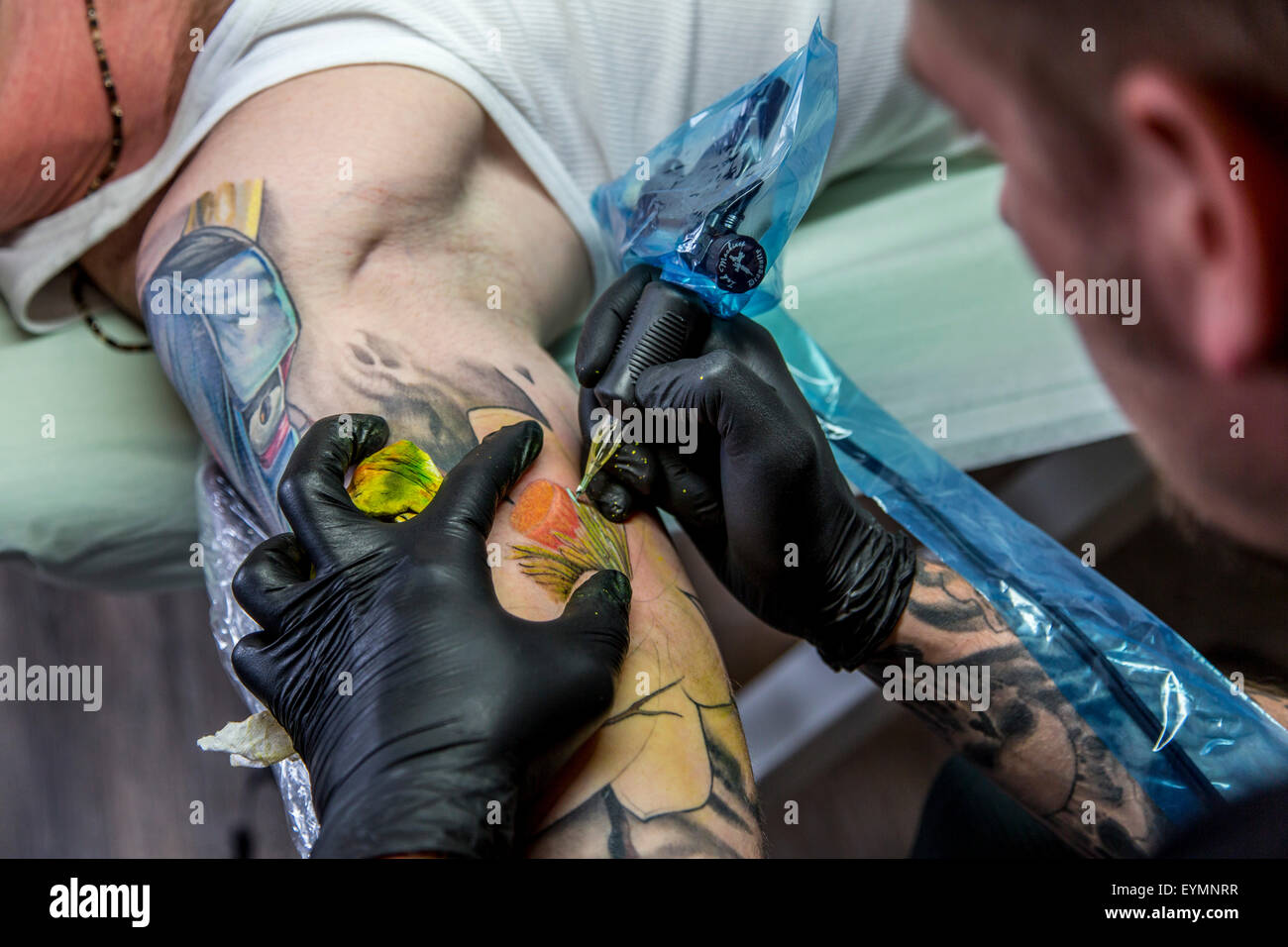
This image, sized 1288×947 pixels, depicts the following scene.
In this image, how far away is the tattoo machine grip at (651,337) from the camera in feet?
2.72

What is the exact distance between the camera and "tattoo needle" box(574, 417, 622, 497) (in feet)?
2.71

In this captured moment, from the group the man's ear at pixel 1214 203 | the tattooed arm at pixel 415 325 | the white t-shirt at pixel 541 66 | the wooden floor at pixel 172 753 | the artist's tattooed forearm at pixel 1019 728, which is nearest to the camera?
the man's ear at pixel 1214 203

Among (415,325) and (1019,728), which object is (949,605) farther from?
(415,325)

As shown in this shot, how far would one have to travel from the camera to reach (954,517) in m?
0.95

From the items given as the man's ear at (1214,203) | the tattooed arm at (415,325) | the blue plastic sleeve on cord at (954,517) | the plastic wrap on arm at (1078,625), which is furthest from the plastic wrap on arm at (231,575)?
the man's ear at (1214,203)

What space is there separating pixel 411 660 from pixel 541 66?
70cm

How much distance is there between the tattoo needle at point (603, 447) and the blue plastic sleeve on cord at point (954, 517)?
147 millimetres

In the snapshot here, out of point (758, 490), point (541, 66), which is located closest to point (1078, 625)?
point (758, 490)

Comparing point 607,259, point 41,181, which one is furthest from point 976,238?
point 41,181

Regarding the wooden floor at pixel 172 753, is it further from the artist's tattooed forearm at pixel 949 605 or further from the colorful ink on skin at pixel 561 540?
the colorful ink on skin at pixel 561 540

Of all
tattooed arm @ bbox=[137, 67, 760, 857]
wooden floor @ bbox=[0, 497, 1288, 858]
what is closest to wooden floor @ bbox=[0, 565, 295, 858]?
wooden floor @ bbox=[0, 497, 1288, 858]

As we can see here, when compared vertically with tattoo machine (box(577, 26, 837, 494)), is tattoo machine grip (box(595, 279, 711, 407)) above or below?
below

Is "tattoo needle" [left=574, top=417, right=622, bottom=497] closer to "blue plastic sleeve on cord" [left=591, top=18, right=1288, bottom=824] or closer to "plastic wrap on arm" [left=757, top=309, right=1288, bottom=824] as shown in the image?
"blue plastic sleeve on cord" [left=591, top=18, right=1288, bottom=824]

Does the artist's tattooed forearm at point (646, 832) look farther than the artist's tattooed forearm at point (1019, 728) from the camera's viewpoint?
No
